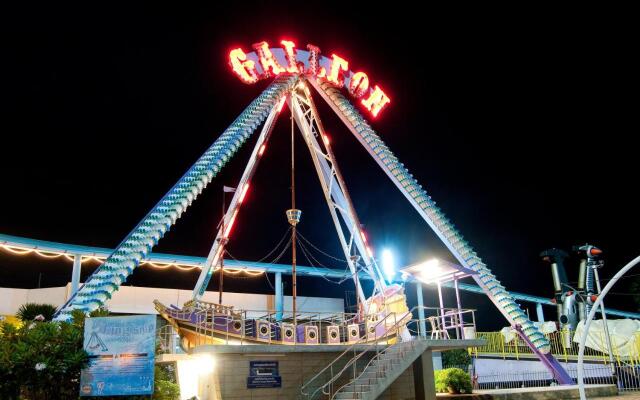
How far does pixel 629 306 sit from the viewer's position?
49969 mm

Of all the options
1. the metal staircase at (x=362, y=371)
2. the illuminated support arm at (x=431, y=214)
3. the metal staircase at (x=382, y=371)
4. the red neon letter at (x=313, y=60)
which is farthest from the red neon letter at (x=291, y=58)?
the metal staircase at (x=382, y=371)

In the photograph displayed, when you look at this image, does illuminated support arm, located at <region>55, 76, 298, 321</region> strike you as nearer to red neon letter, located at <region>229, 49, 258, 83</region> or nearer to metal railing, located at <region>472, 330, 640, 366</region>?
red neon letter, located at <region>229, 49, 258, 83</region>

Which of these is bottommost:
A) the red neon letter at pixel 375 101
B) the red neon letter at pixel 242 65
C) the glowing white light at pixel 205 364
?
the glowing white light at pixel 205 364

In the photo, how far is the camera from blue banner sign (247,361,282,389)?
14.4 m

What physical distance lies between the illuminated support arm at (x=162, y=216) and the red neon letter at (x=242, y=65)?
75.9 inches

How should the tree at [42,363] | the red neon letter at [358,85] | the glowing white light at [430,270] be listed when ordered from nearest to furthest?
the tree at [42,363] < the glowing white light at [430,270] < the red neon letter at [358,85]

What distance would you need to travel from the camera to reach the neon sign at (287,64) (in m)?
26.8

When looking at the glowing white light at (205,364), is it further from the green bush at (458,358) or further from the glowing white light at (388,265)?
the green bush at (458,358)

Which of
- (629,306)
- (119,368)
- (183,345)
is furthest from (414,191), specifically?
(629,306)

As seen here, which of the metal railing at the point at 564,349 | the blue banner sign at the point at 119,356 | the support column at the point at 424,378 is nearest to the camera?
the blue banner sign at the point at 119,356

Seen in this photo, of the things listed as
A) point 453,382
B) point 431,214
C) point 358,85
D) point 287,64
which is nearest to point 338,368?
point 453,382

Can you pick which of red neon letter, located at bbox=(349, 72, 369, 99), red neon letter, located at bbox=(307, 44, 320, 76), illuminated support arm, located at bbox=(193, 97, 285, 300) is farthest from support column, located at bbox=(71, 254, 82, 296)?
red neon letter, located at bbox=(349, 72, 369, 99)

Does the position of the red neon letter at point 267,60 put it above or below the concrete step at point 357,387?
above

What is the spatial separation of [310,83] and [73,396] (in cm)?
2093
